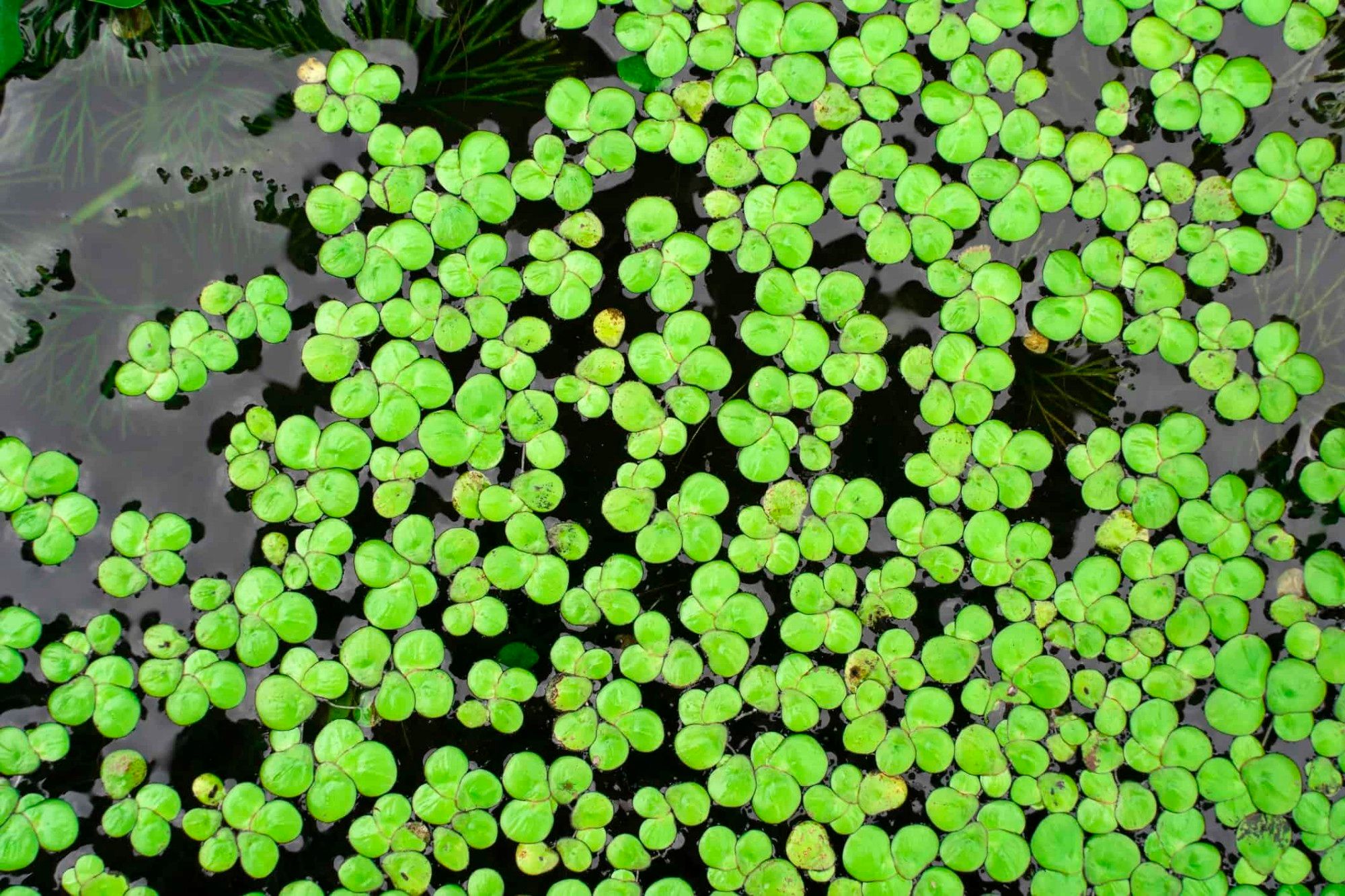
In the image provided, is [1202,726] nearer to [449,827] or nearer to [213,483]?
[449,827]

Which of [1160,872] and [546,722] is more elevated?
[1160,872]

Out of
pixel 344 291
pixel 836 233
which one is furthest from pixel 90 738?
pixel 836 233

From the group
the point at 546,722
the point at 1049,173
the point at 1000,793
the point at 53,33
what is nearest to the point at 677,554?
the point at 546,722

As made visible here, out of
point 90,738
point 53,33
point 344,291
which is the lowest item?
point 90,738

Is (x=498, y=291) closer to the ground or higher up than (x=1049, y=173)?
Result: closer to the ground

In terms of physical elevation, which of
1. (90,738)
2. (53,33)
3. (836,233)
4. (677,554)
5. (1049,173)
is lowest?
(90,738)

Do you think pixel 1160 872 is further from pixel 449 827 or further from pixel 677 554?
pixel 449 827
